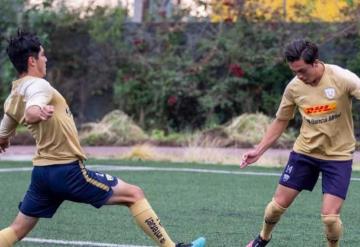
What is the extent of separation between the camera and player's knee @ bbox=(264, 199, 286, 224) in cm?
697

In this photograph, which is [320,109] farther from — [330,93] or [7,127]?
[7,127]

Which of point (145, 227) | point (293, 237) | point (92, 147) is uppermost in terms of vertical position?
point (145, 227)

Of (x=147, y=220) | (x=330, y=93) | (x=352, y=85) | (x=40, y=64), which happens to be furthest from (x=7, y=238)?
(x=352, y=85)

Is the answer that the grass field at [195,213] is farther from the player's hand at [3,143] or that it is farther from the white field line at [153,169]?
the player's hand at [3,143]

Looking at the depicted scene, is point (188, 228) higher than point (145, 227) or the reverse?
the reverse

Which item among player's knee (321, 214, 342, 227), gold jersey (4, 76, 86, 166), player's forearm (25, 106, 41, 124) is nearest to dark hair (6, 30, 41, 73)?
gold jersey (4, 76, 86, 166)

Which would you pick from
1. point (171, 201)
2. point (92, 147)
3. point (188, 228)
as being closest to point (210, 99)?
point (92, 147)

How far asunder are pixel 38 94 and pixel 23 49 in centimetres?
40

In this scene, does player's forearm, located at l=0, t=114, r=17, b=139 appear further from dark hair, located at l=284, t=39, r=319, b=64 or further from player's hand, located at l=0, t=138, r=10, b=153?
dark hair, located at l=284, t=39, r=319, b=64

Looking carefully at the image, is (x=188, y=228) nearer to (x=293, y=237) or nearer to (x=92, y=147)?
(x=293, y=237)

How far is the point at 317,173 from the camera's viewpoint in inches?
274

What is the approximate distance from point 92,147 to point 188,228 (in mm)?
9747

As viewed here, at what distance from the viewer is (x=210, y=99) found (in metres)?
19.2

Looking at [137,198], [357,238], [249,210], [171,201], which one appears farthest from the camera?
[171,201]
